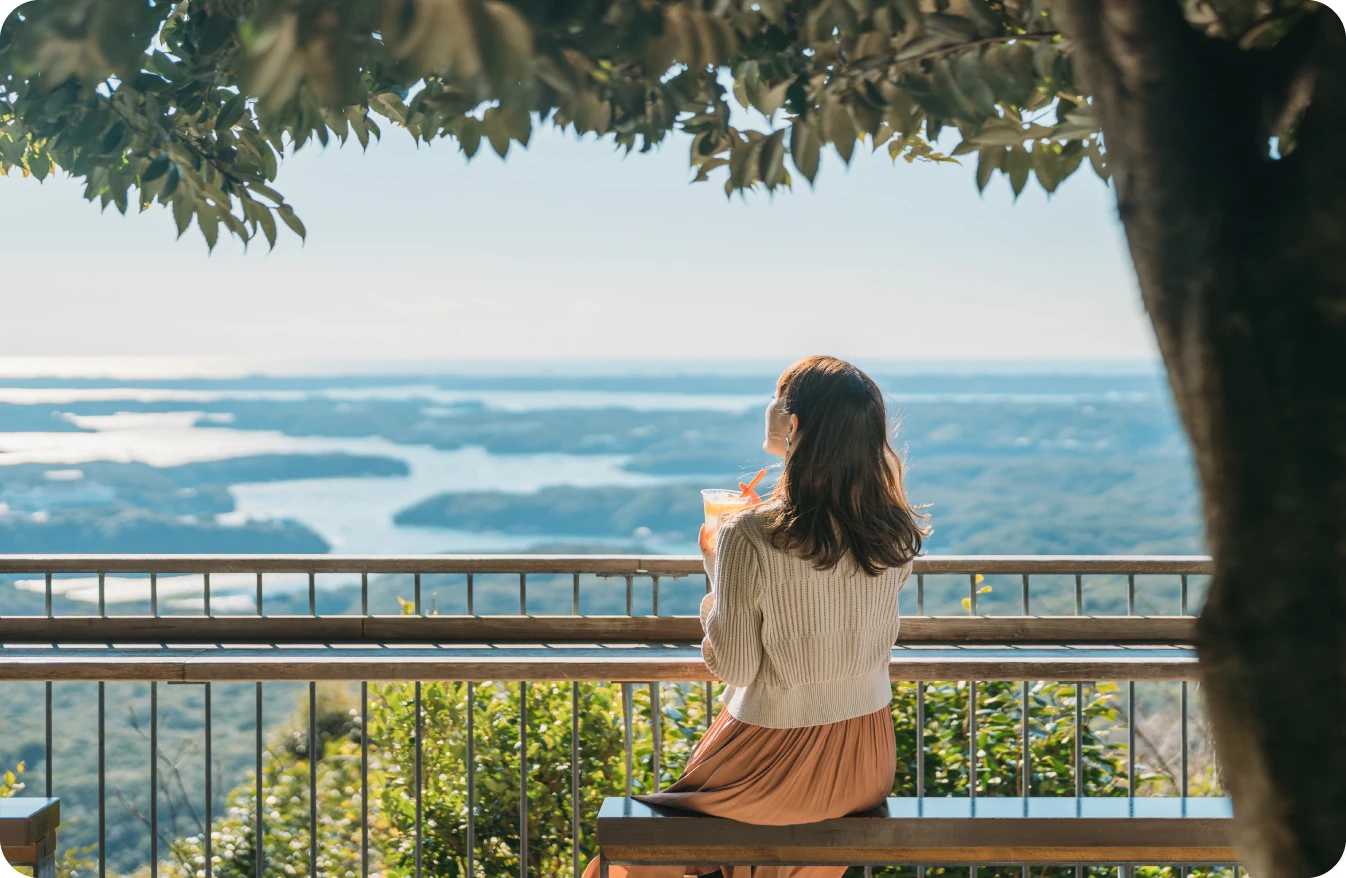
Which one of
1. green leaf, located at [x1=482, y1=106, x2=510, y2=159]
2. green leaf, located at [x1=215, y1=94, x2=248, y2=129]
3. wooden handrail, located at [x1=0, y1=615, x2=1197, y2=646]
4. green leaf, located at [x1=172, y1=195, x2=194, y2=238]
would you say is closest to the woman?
green leaf, located at [x1=482, y1=106, x2=510, y2=159]

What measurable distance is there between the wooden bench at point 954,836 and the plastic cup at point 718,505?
2.19ft

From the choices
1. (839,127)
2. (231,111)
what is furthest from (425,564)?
(839,127)

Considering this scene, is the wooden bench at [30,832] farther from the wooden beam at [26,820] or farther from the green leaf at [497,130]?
the green leaf at [497,130]

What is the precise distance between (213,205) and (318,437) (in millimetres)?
43274

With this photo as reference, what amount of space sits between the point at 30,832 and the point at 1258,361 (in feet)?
7.63

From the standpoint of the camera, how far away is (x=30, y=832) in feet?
6.59

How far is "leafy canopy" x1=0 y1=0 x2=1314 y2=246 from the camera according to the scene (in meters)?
1.30

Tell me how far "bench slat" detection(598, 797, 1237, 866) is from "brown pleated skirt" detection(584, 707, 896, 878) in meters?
0.19

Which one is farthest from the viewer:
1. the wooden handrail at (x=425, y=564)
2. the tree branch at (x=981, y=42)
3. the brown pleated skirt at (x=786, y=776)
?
the wooden handrail at (x=425, y=564)

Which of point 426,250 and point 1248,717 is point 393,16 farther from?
point 426,250

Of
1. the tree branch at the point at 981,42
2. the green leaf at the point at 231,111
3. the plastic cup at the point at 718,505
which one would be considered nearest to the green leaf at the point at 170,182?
the green leaf at the point at 231,111

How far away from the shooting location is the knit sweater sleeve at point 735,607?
84.0 inches

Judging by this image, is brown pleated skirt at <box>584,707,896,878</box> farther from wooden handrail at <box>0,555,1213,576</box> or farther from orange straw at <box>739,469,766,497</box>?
wooden handrail at <box>0,555,1213,576</box>

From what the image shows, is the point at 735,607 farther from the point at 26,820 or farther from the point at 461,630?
the point at 461,630
